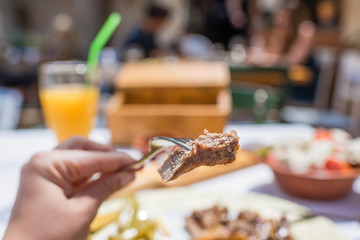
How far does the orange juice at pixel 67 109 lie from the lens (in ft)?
3.55

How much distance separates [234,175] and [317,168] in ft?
0.90

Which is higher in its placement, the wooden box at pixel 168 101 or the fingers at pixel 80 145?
the fingers at pixel 80 145

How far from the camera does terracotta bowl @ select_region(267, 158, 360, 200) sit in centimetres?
86

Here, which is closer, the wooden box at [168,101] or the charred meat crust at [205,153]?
the charred meat crust at [205,153]

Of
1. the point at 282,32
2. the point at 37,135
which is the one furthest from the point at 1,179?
the point at 282,32

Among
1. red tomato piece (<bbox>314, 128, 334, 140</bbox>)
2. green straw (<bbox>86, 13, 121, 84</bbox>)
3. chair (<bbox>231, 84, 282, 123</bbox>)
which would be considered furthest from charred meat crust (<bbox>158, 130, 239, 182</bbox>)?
chair (<bbox>231, 84, 282, 123</bbox>)

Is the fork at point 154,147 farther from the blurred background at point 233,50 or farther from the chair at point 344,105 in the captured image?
the chair at point 344,105

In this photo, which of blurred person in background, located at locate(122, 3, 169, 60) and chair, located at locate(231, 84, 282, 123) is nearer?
chair, located at locate(231, 84, 282, 123)

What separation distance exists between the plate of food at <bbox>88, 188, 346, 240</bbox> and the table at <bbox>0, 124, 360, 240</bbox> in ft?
0.37

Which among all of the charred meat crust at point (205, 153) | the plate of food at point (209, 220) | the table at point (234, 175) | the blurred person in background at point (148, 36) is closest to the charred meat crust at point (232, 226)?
the plate of food at point (209, 220)

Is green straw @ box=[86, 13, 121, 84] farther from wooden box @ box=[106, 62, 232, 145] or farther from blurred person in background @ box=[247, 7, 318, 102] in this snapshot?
blurred person in background @ box=[247, 7, 318, 102]

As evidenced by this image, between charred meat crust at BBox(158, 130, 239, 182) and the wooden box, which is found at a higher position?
charred meat crust at BBox(158, 130, 239, 182)

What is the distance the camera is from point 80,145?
607 mm

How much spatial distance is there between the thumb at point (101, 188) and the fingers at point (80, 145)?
55mm
